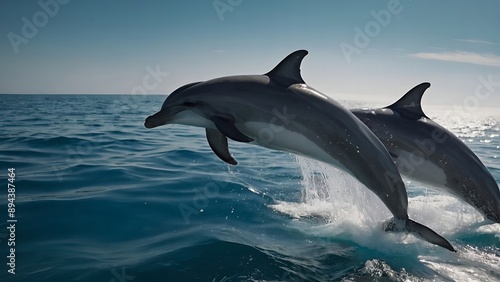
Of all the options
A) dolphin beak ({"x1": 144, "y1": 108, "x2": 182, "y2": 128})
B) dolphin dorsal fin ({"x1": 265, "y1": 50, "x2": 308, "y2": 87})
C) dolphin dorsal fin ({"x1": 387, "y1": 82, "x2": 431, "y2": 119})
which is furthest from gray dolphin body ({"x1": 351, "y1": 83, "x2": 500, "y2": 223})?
dolphin beak ({"x1": 144, "y1": 108, "x2": 182, "y2": 128})

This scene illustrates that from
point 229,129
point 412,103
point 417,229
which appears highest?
point 412,103

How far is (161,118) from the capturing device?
18.1 feet

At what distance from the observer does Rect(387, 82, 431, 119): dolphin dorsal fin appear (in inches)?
286

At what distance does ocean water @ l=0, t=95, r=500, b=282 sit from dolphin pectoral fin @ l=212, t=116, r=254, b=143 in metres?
1.64

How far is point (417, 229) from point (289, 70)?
9.59 ft

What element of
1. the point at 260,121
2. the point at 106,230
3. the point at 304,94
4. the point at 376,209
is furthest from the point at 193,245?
the point at 376,209

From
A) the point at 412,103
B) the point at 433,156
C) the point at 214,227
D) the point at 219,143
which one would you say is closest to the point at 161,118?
the point at 219,143

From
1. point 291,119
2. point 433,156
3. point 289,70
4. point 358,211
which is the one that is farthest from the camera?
point 358,211

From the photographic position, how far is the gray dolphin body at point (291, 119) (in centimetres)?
546

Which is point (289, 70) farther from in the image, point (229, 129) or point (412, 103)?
point (412, 103)

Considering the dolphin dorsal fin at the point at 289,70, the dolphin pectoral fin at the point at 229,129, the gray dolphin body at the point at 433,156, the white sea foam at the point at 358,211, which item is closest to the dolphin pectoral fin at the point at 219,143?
the dolphin pectoral fin at the point at 229,129

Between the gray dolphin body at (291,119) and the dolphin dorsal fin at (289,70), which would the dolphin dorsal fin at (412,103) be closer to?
the gray dolphin body at (291,119)

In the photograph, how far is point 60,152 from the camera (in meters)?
13.0

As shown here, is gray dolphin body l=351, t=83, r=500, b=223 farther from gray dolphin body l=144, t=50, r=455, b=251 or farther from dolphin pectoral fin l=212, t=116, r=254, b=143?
dolphin pectoral fin l=212, t=116, r=254, b=143
